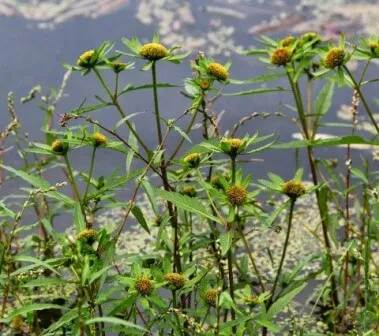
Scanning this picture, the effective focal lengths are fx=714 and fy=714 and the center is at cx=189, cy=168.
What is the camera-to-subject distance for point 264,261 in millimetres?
2789

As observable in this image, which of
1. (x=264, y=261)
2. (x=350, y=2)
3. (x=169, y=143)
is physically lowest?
(x=264, y=261)

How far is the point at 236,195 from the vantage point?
1468 millimetres

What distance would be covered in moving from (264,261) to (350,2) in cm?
305

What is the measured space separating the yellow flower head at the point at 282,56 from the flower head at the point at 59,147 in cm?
67

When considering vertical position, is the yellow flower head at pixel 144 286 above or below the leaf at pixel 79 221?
below

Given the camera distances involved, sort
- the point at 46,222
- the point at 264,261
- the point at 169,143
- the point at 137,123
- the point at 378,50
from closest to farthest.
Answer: the point at 378,50 < the point at 46,222 < the point at 264,261 < the point at 169,143 < the point at 137,123

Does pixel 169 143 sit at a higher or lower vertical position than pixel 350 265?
higher

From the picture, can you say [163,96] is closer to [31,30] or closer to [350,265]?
[31,30]

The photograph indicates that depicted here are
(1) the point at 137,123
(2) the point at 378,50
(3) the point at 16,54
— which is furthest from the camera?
(3) the point at 16,54

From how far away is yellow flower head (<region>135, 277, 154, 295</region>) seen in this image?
136 cm

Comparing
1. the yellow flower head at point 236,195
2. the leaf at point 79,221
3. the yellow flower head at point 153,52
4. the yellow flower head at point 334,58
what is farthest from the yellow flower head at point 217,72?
the leaf at point 79,221

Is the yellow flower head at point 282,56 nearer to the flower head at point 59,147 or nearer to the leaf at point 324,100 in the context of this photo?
the leaf at point 324,100

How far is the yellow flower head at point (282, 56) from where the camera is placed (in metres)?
1.94

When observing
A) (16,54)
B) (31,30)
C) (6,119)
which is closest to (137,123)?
(6,119)
